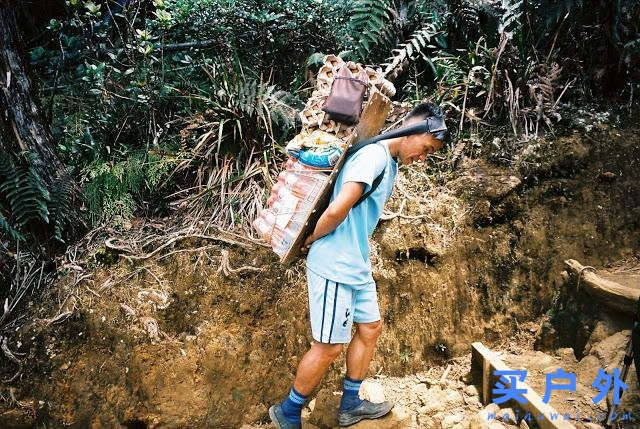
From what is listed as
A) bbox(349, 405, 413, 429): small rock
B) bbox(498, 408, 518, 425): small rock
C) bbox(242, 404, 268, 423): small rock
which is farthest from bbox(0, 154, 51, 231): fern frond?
bbox(498, 408, 518, 425): small rock

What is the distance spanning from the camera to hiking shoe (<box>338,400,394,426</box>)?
281 cm

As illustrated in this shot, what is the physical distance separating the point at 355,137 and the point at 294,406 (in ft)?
5.02

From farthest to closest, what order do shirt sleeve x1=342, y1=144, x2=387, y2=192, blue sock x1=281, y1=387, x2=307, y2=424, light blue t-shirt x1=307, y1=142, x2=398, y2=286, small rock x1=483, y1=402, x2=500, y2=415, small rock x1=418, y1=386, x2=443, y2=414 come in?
small rock x1=418, y1=386, x2=443, y2=414 < small rock x1=483, y1=402, x2=500, y2=415 < blue sock x1=281, y1=387, x2=307, y2=424 < light blue t-shirt x1=307, y1=142, x2=398, y2=286 < shirt sleeve x1=342, y1=144, x2=387, y2=192

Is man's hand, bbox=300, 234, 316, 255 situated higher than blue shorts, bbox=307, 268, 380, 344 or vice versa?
man's hand, bbox=300, 234, 316, 255

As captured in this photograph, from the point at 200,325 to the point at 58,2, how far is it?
3878 millimetres

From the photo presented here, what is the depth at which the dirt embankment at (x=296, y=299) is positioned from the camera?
3.35 m

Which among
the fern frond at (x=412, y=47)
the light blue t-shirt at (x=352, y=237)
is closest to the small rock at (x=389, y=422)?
the light blue t-shirt at (x=352, y=237)

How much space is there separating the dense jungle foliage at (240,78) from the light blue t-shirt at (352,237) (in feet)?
5.12

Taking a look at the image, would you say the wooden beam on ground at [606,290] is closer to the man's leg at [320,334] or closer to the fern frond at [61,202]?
the man's leg at [320,334]

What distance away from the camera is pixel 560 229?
406 cm

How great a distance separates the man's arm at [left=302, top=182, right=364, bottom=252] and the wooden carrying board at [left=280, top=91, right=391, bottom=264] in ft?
0.35

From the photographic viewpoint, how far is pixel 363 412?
2.84 metres

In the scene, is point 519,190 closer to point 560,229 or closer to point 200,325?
point 560,229

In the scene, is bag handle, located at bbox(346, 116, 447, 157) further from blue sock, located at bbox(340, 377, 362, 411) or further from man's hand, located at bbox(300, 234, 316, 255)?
blue sock, located at bbox(340, 377, 362, 411)
